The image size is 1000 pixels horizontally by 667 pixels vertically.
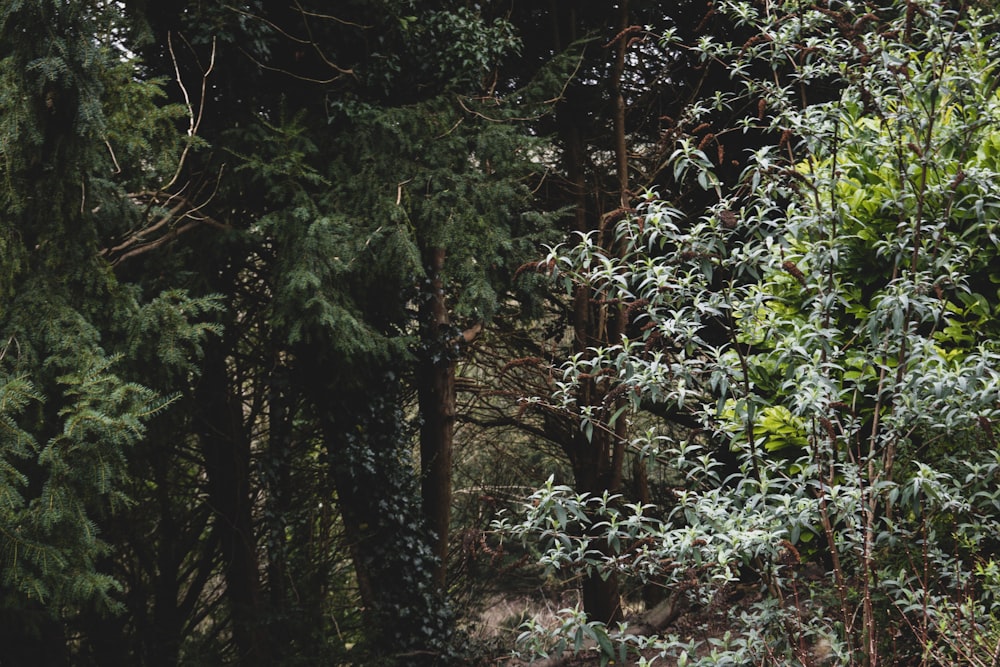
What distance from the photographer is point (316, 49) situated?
6.32 metres

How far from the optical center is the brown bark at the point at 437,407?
23.6ft

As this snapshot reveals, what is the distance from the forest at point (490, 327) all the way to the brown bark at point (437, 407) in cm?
3

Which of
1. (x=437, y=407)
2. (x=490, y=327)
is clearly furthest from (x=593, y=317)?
(x=437, y=407)

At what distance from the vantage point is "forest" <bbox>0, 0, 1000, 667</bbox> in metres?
3.22

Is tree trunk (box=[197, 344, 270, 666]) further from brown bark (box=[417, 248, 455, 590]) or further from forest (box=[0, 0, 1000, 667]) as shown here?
brown bark (box=[417, 248, 455, 590])

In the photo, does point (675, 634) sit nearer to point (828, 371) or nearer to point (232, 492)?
point (828, 371)

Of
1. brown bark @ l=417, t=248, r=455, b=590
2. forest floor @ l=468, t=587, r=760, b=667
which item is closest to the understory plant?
forest floor @ l=468, t=587, r=760, b=667

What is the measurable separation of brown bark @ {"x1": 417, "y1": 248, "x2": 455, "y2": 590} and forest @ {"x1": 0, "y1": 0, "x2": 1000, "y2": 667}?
3cm

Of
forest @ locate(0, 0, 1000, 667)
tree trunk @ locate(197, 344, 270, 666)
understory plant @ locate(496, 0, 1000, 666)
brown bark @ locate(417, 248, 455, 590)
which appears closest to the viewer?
understory plant @ locate(496, 0, 1000, 666)

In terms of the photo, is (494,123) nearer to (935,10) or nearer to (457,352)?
(457,352)

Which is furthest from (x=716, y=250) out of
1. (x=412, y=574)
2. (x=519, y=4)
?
(x=519, y=4)

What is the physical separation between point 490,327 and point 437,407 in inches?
36.2

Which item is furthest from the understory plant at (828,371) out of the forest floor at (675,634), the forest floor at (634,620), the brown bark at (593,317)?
the brown bark at (593,317)

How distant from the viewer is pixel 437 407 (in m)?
7.53
